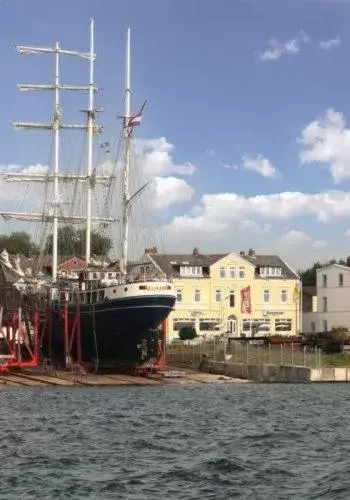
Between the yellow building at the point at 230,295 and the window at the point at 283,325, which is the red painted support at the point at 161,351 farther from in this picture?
the window at the point at 283,325

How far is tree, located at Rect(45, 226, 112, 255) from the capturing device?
10925 cm

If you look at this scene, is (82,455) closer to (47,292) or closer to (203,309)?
(47,292)

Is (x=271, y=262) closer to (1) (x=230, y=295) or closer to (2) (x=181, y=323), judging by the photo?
(1) (x=230, y=295)

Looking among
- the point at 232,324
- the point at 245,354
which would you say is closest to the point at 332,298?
the point at 232,324

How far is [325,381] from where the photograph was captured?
72688 mm

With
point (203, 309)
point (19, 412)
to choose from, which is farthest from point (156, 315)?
point (203, 309)

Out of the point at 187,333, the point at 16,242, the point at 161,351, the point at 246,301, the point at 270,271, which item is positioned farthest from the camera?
the point at 16,242

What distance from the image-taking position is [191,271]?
11781cm

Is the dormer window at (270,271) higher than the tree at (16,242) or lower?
lower

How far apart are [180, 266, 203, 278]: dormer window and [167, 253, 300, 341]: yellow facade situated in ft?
2.09

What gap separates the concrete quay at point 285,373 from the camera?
7244cm

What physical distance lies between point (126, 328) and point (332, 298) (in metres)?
49.5

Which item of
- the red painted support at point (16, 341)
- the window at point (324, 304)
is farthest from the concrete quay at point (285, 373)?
the window at point (324, 304)

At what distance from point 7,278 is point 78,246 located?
28.3 meters
